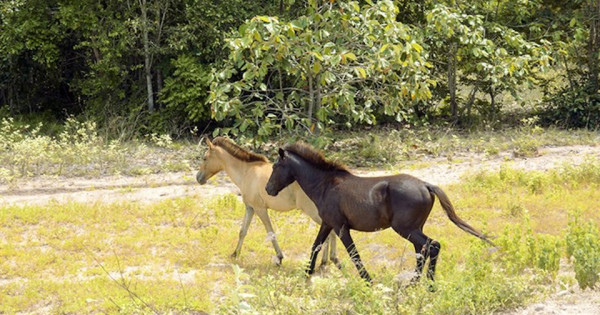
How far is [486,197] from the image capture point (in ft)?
36.5

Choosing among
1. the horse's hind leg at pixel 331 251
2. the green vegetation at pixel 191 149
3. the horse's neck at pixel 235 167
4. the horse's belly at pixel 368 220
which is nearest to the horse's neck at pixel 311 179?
the horse's belly at pixel 368 220

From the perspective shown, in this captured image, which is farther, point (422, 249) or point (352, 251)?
point (352, 251)

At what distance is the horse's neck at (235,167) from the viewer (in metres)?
9.19

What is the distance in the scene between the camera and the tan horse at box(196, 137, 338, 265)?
338 inches

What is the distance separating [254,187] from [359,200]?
173cm

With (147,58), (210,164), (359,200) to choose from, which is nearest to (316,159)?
(359,200)

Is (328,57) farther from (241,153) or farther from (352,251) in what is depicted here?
(352,251)

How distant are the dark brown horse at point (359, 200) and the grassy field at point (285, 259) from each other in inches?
9.9

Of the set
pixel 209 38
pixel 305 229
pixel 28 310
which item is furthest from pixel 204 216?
pixel 209 38

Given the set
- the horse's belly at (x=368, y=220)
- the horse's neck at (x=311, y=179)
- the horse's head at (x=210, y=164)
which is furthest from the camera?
the horse's head at (x=210, y=164)

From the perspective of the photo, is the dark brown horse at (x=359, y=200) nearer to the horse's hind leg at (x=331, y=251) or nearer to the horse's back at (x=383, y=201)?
the horse's back at (x=383, y=201)

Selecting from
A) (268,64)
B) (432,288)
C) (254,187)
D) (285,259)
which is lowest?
(285,259)

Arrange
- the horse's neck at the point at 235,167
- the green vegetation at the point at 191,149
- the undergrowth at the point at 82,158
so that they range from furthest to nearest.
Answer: the green vegetation at the point at 191,149
the undergrowth at the point at 82,158
the horse's neck at the point at 235,167

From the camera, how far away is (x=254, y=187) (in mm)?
8898
